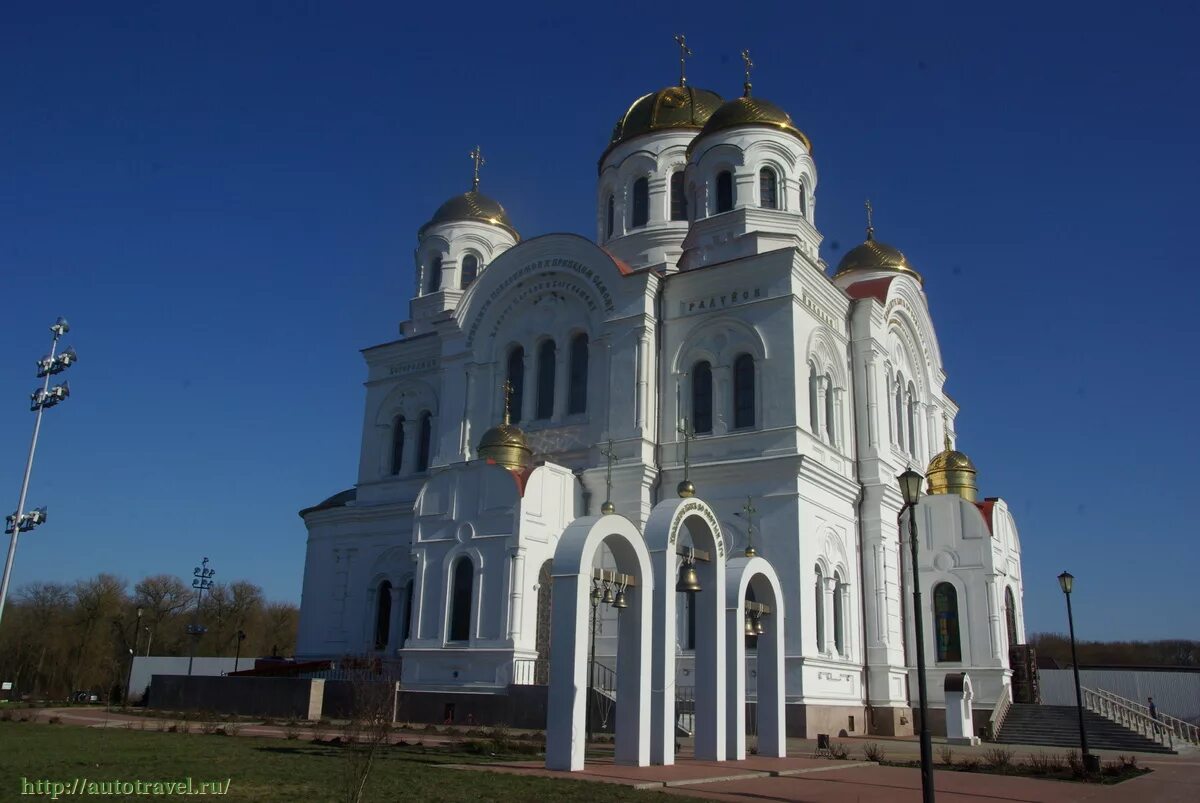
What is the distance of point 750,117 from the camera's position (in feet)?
82.3

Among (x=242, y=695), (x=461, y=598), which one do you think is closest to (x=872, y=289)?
(x=461, y=598)

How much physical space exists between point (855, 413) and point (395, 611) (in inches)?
493

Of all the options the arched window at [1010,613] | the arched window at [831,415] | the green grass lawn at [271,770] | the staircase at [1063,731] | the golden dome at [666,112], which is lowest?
the green grass lawn at [271,770]

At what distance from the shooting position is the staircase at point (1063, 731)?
1853cm

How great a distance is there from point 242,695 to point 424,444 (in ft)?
27.3

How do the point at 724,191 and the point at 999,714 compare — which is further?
the point at 724,191

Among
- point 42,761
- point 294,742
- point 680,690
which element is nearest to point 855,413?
point 680,690

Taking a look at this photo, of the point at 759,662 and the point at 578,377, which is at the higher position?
the point at 578,377

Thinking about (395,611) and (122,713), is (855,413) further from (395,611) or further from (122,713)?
(122,713)

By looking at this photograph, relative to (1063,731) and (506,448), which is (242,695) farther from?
(1063,731)

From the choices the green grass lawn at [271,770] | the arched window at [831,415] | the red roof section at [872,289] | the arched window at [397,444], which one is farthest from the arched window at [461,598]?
the red roof section at [872,289]
